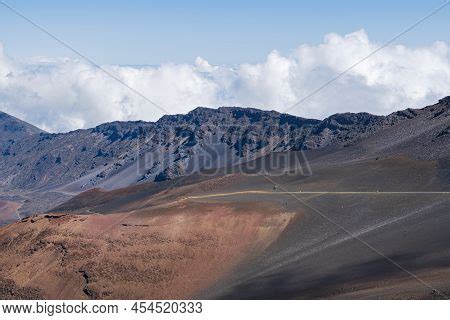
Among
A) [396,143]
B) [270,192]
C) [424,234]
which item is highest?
[396,143]

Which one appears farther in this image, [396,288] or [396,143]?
[396,143]

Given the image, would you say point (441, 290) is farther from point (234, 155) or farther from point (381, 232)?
point (234, 155)

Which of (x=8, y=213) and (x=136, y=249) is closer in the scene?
(x=136, y=249)

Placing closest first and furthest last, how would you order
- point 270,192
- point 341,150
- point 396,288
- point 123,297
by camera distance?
point 396,288
point 123,297
point 270,192
point 341,150

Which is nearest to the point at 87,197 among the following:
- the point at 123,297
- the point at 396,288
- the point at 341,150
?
the point at 341,150

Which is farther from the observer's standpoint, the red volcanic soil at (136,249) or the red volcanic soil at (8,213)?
the red volcanic soil at (8,213)

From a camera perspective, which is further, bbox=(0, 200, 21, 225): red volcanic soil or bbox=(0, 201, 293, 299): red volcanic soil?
bbox=(0, 200, 21, 225): red volcanic soil

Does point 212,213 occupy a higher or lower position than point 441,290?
higher

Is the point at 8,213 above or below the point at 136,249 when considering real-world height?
above
